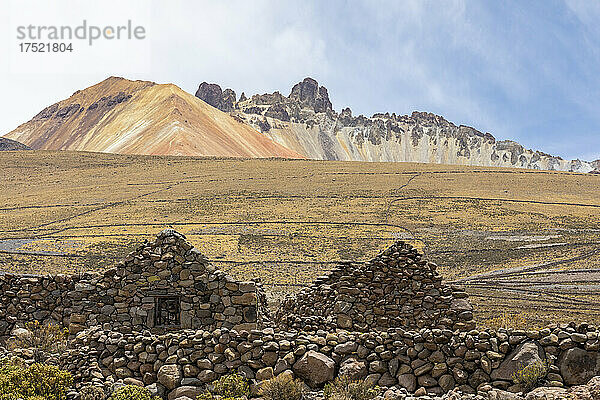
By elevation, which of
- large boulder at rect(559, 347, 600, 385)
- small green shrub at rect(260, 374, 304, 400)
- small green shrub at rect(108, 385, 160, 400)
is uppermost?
large boulder at rect(559, 347, 600, 385)

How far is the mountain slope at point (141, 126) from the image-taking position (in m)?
134

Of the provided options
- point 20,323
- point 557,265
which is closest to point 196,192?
point 557,265

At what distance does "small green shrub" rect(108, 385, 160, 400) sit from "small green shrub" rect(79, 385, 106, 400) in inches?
6.8

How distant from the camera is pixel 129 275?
366 inches

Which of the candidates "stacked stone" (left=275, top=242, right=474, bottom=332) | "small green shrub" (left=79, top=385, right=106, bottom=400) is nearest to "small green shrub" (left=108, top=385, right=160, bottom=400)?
"small green shrub" (left=79, top=385, right=106, bottom=400)

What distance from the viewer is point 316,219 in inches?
2039

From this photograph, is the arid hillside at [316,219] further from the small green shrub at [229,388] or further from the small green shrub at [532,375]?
the small green shrub at [229,388]

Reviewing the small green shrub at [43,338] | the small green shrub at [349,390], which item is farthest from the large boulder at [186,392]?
the small green shrub at [43,338]

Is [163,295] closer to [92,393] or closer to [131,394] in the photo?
[92,393]

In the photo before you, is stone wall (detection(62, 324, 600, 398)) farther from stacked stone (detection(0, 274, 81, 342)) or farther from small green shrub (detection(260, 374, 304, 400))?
stacked stone (detection(0, 274, 81, 342))

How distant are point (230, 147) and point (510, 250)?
106724mm

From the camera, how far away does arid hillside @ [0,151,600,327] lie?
31.4m

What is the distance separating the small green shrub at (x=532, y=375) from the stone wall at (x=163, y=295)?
4.56 metres

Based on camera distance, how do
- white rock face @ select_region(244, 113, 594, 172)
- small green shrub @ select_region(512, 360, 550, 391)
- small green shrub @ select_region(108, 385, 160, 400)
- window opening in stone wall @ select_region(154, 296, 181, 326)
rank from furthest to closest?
white rock face @ select_region(244, 113, 594, 172)
window opening in stone wall @ select_region(154, 296, 181, 326)
small green shrub @ select_region(108, 385, 160, 400)
small green shrub @ select_region(512, 360, 550, 391)
